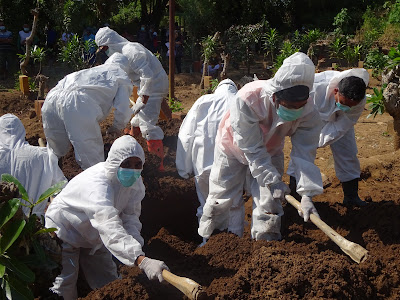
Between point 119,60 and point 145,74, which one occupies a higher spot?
point 119,60

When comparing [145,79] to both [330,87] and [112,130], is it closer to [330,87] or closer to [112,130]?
[112,130]

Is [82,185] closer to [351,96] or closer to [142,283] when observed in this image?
[142,283]

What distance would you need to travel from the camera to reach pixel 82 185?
365 cm

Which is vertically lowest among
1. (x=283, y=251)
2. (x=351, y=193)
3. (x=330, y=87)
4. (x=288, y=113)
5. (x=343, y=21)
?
(x=343, y=21)

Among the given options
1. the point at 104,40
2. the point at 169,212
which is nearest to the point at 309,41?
the point at 104,40

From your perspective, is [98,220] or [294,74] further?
[294,74]

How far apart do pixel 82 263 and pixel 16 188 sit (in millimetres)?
1253

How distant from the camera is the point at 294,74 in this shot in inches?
139

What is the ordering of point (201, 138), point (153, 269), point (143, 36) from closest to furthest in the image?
point (153, 269) < point (201, 138) < point (143, 36)

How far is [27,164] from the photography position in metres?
4.52

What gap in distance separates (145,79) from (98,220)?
3552 mm

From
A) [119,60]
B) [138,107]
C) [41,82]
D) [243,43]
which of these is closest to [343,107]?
[119,60]

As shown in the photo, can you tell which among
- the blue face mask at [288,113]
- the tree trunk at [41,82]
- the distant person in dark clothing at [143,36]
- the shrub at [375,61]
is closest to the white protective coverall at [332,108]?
the blue face mask at [288,113]

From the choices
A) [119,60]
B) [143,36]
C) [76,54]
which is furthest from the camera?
[143,36]
